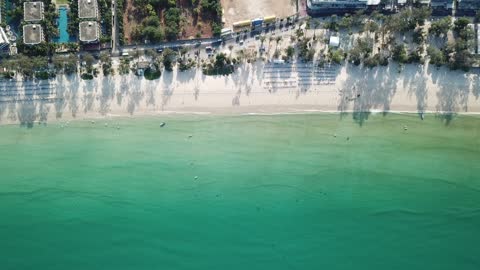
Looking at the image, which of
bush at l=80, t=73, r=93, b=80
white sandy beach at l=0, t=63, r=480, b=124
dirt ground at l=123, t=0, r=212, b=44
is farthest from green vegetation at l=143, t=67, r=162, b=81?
bush at l=80, t=73, r=93, b=80

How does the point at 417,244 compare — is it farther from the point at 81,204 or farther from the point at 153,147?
the point at 81,204

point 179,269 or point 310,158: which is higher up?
point 310,158

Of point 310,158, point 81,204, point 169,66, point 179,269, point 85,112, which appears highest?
point 169,66

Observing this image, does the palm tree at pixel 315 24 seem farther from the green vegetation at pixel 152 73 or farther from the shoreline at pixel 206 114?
the green vegetation at pixel 152 73

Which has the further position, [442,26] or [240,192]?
[240,192]

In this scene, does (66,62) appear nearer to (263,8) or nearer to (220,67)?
(220,67)

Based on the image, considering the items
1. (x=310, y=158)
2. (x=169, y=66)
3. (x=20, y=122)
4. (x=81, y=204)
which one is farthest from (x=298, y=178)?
(x=20, y=122)

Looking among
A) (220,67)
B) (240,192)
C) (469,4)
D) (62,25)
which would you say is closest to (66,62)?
(62,25)
